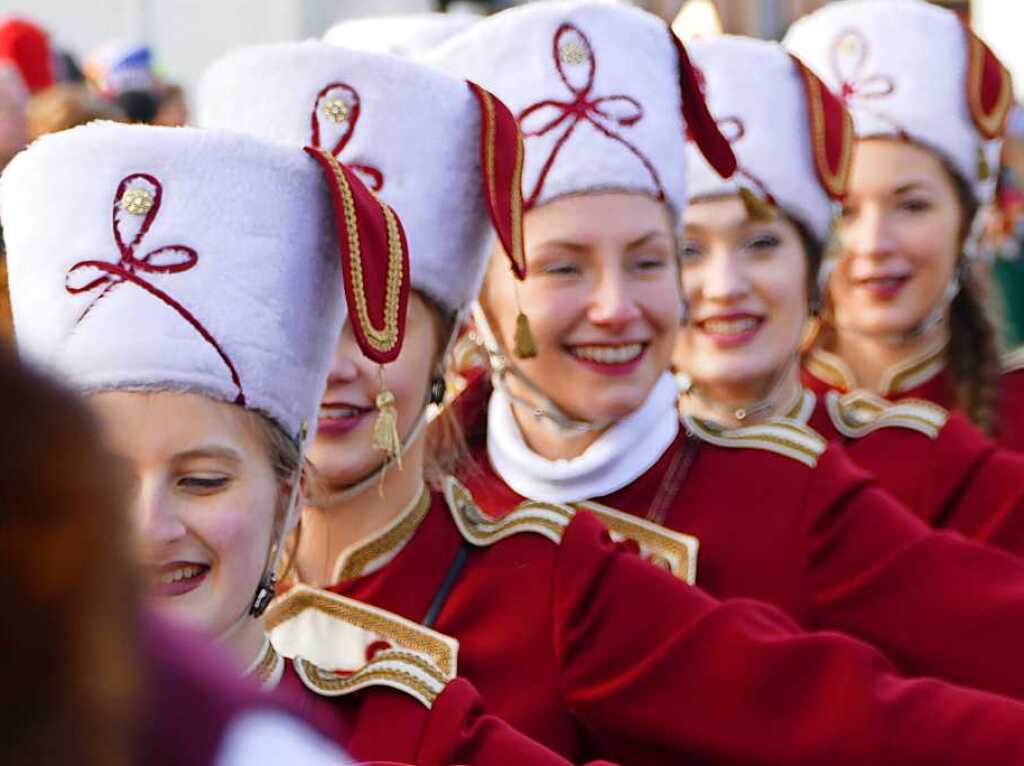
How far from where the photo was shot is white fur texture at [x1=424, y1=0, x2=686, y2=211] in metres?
2.92

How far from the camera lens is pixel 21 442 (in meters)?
0.68

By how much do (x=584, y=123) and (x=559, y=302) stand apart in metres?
0.27

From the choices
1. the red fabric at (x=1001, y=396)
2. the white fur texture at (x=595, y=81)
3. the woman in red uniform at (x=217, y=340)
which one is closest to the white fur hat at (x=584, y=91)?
the white fur texture at (x=595, y=81)

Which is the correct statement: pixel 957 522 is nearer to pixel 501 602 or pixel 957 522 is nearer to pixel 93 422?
pixel 501 602

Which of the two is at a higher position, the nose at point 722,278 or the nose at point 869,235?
the nose at point 722,278

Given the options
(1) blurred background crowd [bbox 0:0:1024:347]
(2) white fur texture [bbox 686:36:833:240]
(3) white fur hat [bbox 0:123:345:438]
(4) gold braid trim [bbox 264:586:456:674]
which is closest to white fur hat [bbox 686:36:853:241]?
(2) white fur texture [bbox 686:36:833:240]

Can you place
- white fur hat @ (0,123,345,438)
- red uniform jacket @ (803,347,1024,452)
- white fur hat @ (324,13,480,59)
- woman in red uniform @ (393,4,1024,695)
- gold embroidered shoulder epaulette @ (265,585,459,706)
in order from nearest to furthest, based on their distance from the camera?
white fur hat @ (0,123,345,438)
gold embroidered shoulder epaulette @ (265,585,459,706)
woman in red uniform @ (393,4,1024,695)
white fur hat @ (324,13,480,59)
red uniform jacket @ (803,347,1024,452)

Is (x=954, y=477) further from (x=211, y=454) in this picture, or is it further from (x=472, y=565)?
(x=211, y=454)

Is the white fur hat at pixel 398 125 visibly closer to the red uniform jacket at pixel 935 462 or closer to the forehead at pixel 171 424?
the forehead at pixel 171 424

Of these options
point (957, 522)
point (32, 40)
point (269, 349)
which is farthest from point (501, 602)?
point (32, 40)

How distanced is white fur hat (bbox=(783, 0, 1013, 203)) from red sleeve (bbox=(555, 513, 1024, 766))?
1.93 m

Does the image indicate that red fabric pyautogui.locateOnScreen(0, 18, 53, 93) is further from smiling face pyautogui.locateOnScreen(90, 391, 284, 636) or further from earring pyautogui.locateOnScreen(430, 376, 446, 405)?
smiling face pyautogui.locateOnScreen(90, 391, 284, 636)

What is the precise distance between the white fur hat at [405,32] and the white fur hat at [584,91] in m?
0.92

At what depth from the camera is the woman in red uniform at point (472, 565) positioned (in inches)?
93.6
